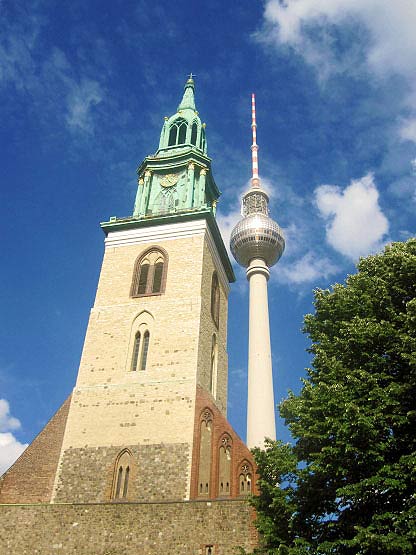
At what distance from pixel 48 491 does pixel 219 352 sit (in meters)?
10.7

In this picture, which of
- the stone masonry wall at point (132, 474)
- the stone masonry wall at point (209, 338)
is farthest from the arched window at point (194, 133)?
the stone masonry wall at point (132, 474)

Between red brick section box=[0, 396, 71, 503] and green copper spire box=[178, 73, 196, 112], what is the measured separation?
83.5ft

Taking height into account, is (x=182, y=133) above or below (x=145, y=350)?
above

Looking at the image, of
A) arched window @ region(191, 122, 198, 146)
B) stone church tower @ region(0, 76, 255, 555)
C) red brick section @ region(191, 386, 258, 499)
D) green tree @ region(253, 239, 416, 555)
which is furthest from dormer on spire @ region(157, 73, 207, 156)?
green tree @ region(253, 239, 416, 555)

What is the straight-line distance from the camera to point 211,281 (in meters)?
28.7

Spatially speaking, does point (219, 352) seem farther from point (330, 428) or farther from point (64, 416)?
point (330, 428)

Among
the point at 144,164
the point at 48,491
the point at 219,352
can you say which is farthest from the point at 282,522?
the point at 144,164

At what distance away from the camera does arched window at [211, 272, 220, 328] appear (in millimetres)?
28242

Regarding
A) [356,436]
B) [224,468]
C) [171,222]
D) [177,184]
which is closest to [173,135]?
[177,184]

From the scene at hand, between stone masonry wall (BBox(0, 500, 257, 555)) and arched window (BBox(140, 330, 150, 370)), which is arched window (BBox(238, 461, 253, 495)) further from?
arched window (BBox(140, 330, 150, 370))

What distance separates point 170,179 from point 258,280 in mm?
11545

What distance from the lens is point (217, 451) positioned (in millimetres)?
21078

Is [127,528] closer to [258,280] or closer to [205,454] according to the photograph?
[205,454]

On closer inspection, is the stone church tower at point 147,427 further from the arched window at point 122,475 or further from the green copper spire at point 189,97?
the green copper spire at point 189,97
